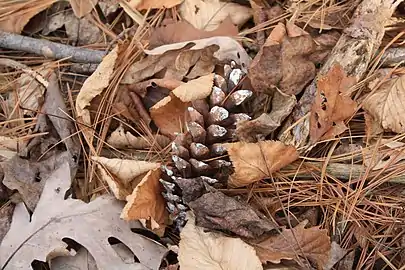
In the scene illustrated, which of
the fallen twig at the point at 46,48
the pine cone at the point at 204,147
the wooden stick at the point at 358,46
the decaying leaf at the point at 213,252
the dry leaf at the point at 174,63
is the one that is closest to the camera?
the decaying leaf at the point at 213,252

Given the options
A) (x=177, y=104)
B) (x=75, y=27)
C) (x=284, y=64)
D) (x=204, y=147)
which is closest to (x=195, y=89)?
(x=177, y=104)

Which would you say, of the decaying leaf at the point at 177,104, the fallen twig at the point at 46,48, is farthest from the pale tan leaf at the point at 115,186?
the fallen twig at the point at 46,48

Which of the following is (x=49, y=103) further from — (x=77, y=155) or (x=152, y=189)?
(x=152, y=189)

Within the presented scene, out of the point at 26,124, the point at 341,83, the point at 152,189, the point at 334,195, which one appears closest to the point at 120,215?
the point at 152,189

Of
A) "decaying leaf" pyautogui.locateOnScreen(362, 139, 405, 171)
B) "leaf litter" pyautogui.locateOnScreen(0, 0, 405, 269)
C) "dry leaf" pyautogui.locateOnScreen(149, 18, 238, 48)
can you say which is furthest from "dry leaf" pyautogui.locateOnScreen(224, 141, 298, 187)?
"dry leaf" pyautogui.locateOnScreen(149, 18, 238, 48)

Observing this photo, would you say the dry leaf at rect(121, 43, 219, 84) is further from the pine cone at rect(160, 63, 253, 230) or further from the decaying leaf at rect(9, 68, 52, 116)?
the decaying leaf at rect(9, 68, 52, 116)

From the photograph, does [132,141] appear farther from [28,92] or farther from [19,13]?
[19,13]

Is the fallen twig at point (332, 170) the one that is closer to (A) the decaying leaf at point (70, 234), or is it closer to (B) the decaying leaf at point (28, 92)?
(A) the decaying leaf at point (70, 234)
